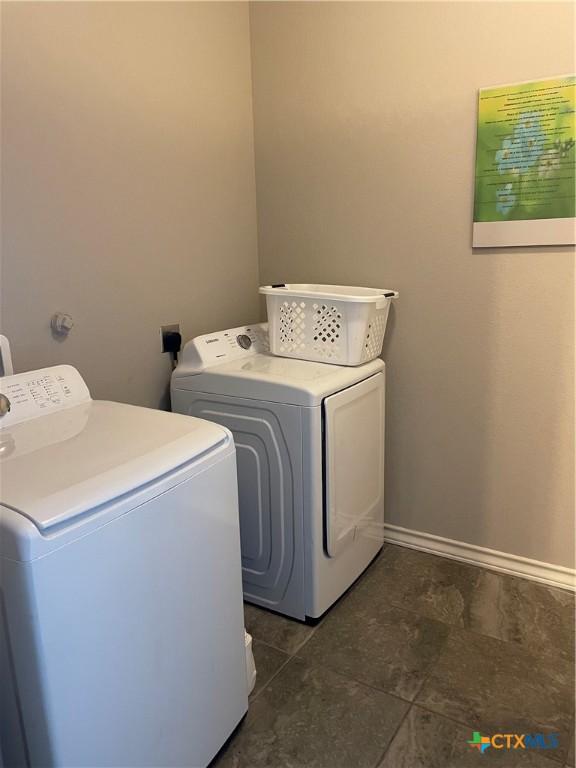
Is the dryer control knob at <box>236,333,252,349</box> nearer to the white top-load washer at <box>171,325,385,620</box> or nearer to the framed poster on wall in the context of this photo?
the white top-load washer at <box>171,325,385,620</box>

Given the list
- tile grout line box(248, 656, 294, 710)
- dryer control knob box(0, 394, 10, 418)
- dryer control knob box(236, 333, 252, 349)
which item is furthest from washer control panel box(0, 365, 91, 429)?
tile grout line box(248, 656, 294, 710)

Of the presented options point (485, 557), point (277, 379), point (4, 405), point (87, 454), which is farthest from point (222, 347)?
point (485, 557)

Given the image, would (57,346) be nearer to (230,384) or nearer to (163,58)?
(230,384)

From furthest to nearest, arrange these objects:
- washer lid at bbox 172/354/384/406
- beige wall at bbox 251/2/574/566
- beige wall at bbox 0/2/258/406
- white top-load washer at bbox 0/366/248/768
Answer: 1. beige wall at bbox 251/2/574/566
2. washer lid at bbox 172/354/384/406
3. beige wall at bbox 0/2/258/406
4. white top-load washer at bbox 0/366/248/768

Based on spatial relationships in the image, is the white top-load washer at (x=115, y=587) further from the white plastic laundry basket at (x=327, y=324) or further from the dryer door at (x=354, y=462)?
the white plastic laundry basket at (x=327, y=324)

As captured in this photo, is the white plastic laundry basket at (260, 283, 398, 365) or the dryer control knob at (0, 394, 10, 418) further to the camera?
the white plastic laundry basket at (260, 283, 398, 365)

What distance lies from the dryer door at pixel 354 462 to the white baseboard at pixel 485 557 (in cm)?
18

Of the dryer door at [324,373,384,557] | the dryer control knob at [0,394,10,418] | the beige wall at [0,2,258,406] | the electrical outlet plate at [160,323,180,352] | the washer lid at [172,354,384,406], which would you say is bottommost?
the dryer door at [324,373,384,557]

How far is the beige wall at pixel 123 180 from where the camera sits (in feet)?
5.02

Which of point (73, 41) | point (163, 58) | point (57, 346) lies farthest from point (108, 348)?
point (163, 58)

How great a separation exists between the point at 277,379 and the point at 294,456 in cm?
25

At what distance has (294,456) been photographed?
5.71 feet

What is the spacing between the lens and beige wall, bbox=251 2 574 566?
187 cm

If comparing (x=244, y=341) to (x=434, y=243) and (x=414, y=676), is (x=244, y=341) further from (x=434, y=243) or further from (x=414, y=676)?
(x=414, y=676)
